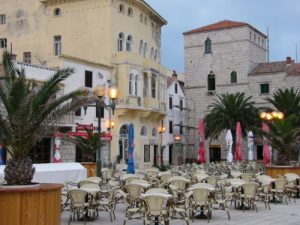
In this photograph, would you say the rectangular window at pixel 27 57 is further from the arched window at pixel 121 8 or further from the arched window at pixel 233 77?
the arched window at pixel 233 77

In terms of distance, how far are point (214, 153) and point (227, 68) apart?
8.91m

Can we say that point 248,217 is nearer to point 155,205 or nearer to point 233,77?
point 155,205

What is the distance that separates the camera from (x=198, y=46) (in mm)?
55156

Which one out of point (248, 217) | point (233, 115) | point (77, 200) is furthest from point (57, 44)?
point (248, 217)

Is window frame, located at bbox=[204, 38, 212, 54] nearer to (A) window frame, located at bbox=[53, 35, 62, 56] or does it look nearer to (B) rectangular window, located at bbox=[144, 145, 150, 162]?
(B) rectangular window, located at bbox=[144, 145, 150, 162]

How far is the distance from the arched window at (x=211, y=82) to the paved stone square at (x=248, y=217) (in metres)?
38.4

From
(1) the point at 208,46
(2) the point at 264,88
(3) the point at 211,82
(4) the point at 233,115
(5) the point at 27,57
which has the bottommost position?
(4) the point at 233,115

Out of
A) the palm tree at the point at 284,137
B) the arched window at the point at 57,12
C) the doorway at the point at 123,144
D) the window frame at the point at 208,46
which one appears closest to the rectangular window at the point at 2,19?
the arched window at the point at 57,12

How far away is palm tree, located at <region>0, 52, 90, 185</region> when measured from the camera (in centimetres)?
1052

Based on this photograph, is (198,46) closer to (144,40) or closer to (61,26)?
(144,40)

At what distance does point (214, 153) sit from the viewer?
175 ft

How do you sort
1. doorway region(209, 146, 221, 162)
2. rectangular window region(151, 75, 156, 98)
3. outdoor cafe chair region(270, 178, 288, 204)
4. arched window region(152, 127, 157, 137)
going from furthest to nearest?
1. doorway region(209, 146, 221, 162)
2. arched window region(152, 127, 157, 137)
3. rectangular window region(151, 75, 156, 98)
4. outdoor cafe chair region(270, 178, 288, 204)

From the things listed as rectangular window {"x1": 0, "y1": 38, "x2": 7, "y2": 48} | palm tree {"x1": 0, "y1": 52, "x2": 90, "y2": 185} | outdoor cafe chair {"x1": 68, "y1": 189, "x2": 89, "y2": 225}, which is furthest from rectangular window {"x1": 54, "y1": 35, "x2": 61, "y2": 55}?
palm tree {"x1": 0, "y1": 52, "x2": 90, "y2": 185}

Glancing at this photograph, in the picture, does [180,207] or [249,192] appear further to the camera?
[249,192]
